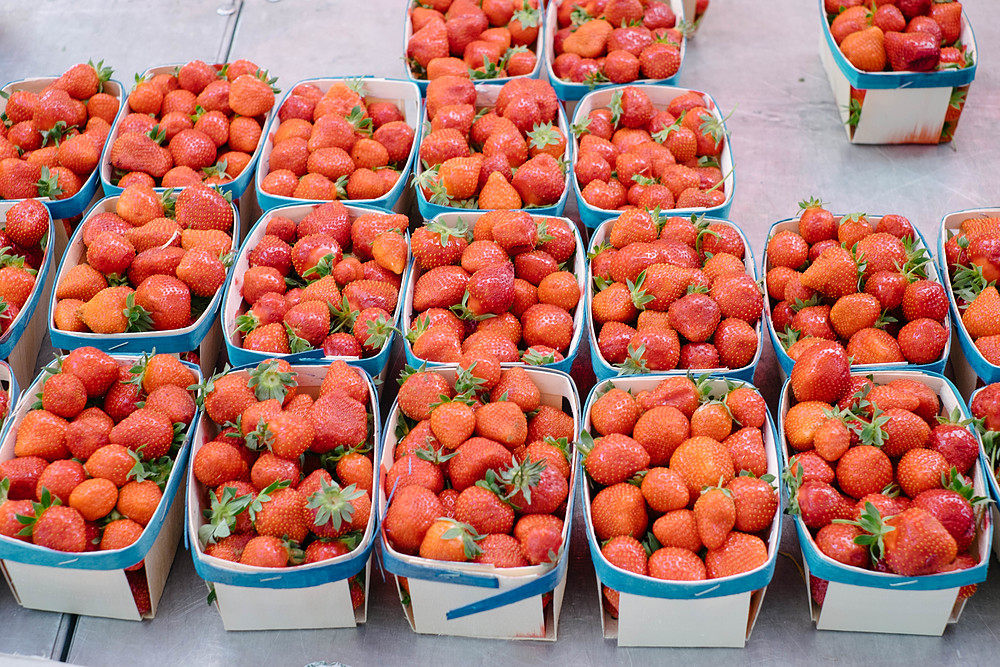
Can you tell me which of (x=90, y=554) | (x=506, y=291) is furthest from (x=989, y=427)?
(x=90, y=554)

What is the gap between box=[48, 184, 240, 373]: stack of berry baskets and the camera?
7.69 feet

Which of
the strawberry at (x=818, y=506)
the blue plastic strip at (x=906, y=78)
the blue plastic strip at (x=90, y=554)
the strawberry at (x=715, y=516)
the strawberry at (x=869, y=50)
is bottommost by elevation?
the blue plastic strip at (x=90, y=554)

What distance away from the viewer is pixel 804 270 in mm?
2506

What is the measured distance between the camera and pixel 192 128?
3.00m

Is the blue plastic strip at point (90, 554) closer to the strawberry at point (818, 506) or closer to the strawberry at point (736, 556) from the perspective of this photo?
Result: the strawberry at point (736, 556)

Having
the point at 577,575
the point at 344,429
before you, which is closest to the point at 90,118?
the point at 344,429

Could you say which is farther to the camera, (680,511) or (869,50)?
(869,50)

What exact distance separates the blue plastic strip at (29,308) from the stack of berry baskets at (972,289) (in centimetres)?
241

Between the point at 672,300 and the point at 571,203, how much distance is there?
1117mm

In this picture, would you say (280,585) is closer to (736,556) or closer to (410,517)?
(410,517)

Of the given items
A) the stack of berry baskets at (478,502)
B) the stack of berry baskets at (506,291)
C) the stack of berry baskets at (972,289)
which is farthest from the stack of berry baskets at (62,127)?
the stack of berry baskets at (972,289)

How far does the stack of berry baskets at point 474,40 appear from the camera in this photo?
127 inches

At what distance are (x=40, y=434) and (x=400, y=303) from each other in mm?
902

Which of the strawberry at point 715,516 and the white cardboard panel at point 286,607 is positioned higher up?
the strawberry at point 715,516
